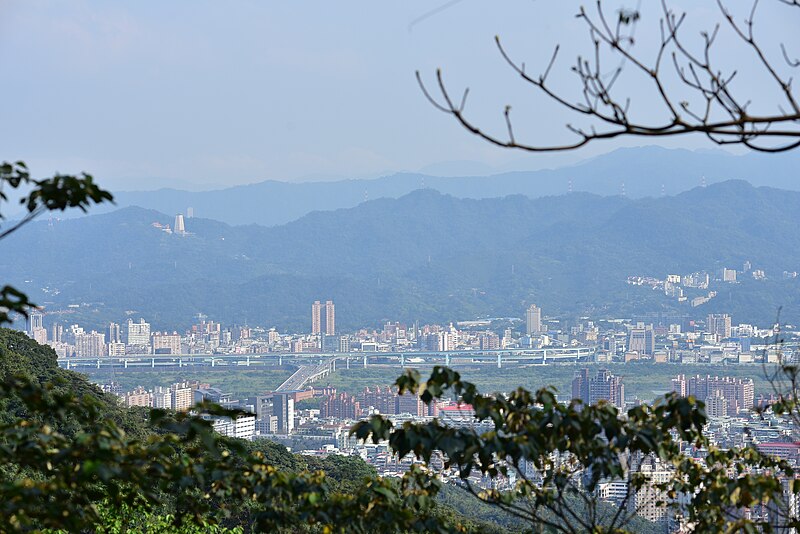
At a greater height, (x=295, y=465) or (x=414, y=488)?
(x=414, y=488)

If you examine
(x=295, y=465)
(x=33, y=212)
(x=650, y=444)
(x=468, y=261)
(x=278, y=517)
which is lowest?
(x=295, y=465)

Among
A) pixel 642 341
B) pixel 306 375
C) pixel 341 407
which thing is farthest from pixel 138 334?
pixel 642 341

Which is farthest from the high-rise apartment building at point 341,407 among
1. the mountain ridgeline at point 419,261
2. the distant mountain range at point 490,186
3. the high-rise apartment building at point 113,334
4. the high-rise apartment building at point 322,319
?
the distant mountain range at point 490,186

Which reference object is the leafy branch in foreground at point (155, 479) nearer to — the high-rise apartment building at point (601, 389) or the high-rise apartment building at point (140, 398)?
the high-rise apartment building at point (601, 389)

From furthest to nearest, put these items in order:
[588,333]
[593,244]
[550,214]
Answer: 1. [550,214]
2. [593,244]
3. [588,333]

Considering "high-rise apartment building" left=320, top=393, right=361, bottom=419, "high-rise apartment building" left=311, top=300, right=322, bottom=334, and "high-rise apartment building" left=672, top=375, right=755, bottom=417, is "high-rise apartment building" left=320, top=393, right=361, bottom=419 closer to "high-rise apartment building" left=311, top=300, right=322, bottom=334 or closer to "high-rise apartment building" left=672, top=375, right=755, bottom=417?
"high-rise apartment building" left=672, top=375, right=755, bottom=417

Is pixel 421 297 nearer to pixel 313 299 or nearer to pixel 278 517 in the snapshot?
pixel 313 299

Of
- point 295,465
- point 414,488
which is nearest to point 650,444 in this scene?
point 414,488
